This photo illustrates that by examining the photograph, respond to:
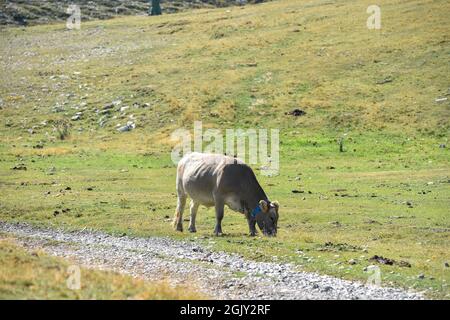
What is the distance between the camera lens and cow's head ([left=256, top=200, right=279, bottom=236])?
27058 millimetres

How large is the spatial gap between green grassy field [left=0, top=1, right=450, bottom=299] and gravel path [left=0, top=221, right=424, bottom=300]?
39.7 inches

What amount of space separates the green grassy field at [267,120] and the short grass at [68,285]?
6465mm

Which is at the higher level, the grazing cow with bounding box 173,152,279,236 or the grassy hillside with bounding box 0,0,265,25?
the grassy hillside with bounding box 0,0,265,25

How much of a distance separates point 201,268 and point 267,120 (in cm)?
4162

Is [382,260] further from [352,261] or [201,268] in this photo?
[201,268]

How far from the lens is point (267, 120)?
62.5 meters

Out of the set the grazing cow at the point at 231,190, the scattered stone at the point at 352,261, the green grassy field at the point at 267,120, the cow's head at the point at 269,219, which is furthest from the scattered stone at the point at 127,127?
the scattered stone at the point at 352,261

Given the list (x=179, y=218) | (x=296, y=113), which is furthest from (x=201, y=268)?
(x=296, y=113)

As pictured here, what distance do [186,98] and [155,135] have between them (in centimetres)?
918

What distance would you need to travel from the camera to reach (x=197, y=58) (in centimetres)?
8150

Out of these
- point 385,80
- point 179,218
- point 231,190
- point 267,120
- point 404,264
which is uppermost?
point 385,80

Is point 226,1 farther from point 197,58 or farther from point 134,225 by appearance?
point 134,225

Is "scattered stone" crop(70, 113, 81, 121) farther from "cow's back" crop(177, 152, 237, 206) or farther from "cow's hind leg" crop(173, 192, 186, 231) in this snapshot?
"cow's back" crop(177, 152, 237, 206)

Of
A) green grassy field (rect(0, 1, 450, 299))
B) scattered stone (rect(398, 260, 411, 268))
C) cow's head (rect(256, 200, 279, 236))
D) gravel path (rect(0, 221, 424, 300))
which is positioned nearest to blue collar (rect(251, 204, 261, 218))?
cow's head (rect(256, 200, 279, 236))
